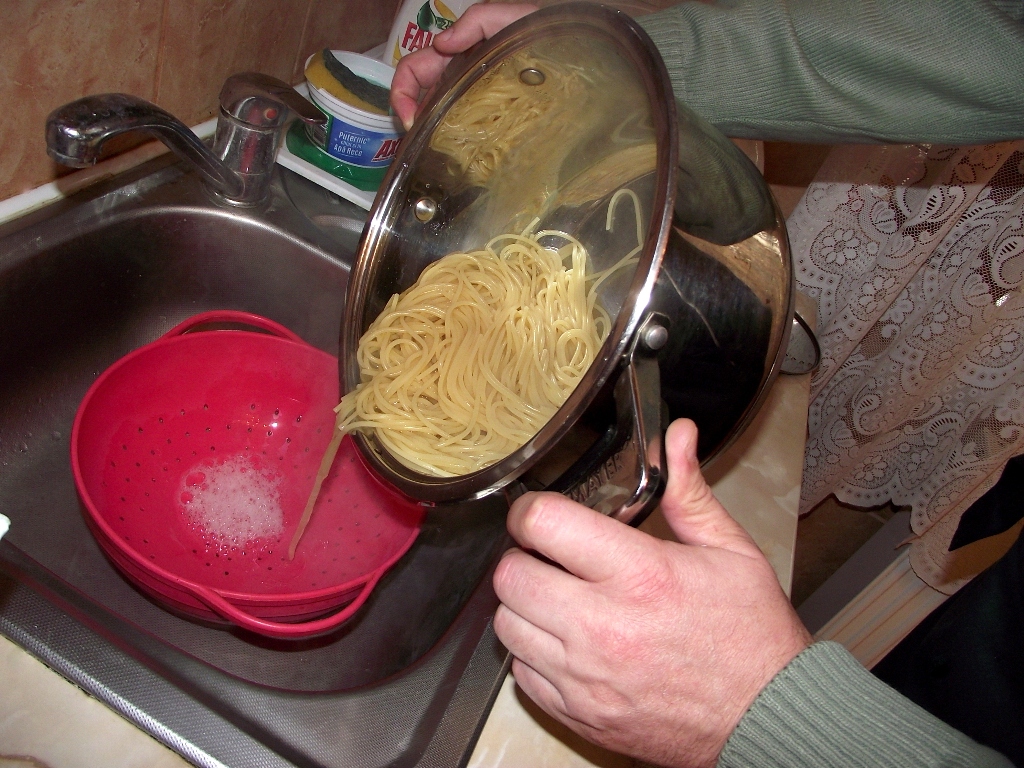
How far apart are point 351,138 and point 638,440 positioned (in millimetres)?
868

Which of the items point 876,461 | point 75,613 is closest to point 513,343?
point 75,613

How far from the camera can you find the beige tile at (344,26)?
4.37 feet

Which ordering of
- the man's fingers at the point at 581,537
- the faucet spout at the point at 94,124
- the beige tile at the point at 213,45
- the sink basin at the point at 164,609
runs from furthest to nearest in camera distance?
the beige tile at the point at 213,45 → the faucet spout at the point at 94,124 → the sink basin at the point at 164,609 → the man's fingers at the point at 581,537

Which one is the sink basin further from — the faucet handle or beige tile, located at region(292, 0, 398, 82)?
beige tile, located at region(292, 0, 398, 82)

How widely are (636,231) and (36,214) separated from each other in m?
0.76

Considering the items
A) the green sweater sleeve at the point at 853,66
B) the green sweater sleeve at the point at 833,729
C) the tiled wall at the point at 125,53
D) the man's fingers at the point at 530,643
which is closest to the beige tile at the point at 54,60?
the tiled wall at the point at 125,53

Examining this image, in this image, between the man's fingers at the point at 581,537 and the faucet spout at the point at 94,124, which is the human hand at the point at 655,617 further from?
the faucet spout at the point at 94,124

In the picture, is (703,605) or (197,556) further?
(197,556)

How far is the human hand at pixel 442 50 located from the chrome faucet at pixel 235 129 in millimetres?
128

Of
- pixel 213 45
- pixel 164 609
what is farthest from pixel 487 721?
pixel 213 45

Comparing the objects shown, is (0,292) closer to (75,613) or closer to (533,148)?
(75,613)

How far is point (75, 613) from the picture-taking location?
0.70 meters

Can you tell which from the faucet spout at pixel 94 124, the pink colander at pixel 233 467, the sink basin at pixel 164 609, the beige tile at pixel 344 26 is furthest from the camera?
the beige tile at pixel 344 26

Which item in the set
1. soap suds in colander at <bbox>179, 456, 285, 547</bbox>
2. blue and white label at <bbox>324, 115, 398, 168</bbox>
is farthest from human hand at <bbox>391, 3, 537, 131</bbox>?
soap suds in colander at <bbox>179, 456, 285, 547</bbox>
